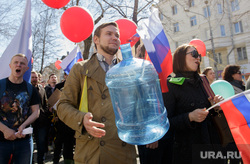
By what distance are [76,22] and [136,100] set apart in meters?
2.66

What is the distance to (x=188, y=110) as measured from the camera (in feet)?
6.93

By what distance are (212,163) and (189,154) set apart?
0.81 ft

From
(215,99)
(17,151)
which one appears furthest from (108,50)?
(17,151)

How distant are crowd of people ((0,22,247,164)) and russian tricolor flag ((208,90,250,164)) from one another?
22 centimetres

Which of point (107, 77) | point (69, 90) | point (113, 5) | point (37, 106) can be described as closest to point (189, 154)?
point (107, 77)

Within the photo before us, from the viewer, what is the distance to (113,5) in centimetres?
724

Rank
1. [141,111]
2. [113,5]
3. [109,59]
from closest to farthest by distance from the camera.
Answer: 1. [141,111]
2. [109,59]
3. [113,5]

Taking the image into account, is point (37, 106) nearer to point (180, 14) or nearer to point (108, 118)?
point (108, 118)

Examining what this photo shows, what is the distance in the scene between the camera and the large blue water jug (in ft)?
4.86

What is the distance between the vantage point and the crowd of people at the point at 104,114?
1682mm

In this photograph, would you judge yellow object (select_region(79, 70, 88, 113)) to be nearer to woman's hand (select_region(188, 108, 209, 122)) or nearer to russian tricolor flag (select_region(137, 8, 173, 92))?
russian tricolor flag (select_region(137, 8, 173, 92))

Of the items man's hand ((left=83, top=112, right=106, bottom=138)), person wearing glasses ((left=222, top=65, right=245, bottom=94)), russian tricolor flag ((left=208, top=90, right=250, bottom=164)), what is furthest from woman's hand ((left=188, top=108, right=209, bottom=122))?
person wearing glasses ((left=222, top=65, right=245, bottom=94))

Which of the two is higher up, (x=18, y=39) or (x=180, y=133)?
(x=18, y=39)

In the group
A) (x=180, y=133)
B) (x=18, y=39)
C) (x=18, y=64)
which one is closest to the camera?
(x=180, y=133)
